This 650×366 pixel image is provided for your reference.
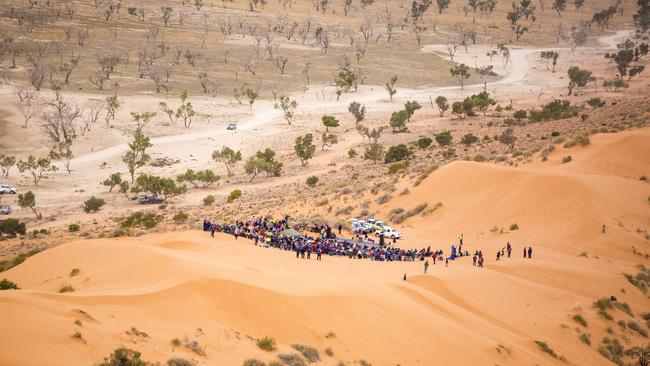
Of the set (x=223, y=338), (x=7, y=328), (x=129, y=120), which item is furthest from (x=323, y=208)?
(x=129, y=120)

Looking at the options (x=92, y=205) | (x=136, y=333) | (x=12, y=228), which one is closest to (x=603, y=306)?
(x=136, y=333)

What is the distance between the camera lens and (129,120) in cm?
8662

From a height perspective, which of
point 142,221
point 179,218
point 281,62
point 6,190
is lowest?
point 6,190

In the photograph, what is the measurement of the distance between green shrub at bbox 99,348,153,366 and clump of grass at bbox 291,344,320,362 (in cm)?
469

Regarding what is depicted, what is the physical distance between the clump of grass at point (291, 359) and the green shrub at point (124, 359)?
366 centimetres

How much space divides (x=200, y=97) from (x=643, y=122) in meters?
66.5

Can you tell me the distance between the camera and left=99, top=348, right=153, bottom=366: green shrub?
1330cm

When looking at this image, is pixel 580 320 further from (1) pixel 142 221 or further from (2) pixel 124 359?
(1) pixel 142 221

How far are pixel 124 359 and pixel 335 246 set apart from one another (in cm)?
A: 2083

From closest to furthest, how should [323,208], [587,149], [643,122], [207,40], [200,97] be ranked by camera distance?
[323,208] < [587,149] < [643,122] < [200,97] < [207,40]

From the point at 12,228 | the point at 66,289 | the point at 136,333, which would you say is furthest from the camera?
the point at 12,228

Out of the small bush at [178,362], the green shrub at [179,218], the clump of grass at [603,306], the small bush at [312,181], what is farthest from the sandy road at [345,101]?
the small bush at [178,362]

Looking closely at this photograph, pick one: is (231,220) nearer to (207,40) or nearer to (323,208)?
(323,208)

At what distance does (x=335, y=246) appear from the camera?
1329 inches
